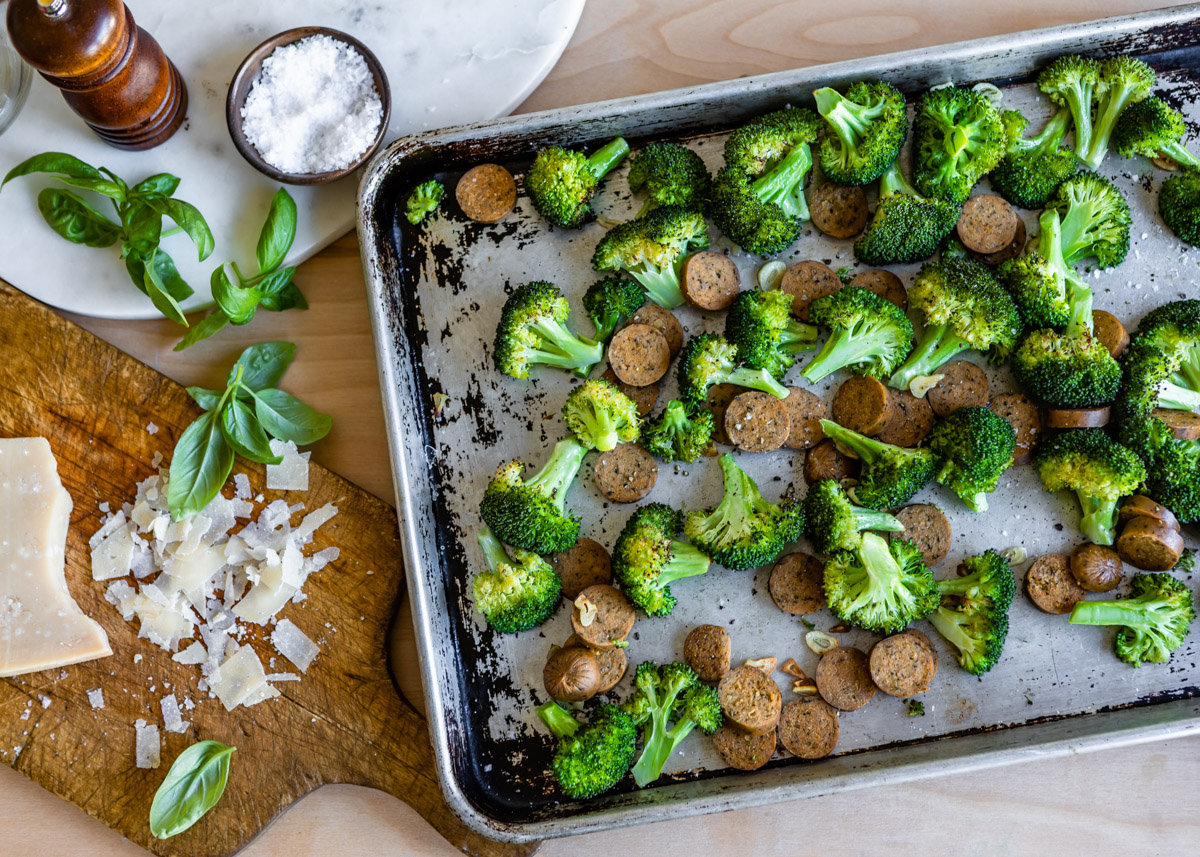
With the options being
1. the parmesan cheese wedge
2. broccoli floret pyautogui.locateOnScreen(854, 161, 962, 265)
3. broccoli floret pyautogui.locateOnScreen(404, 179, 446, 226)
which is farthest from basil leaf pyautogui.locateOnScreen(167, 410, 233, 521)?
broccoli floret pyautogui.locateOnScreen(854, 161, 962, 265)

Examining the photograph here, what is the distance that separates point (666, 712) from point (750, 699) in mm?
189

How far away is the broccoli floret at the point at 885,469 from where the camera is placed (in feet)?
6.30

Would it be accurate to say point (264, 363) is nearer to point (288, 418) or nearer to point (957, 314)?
point (288, 418)

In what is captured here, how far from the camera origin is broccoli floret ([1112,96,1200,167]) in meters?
1.96

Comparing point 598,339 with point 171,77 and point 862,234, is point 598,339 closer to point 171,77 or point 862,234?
point 862,234

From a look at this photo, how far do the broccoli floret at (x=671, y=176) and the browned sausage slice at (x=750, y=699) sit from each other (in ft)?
3.52

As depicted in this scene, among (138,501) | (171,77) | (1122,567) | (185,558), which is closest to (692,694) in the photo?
(1122,567)

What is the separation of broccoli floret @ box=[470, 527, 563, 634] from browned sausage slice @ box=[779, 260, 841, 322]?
826 millimetres

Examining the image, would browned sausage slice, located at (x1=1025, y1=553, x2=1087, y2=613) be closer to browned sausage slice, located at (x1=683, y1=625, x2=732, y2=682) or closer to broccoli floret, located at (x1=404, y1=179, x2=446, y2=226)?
browned sausage slice, located at (x1=683, y1=625, x2=732, y2=682)

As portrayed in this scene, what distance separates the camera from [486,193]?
2057 mm

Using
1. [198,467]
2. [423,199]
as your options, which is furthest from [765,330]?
[198,467]

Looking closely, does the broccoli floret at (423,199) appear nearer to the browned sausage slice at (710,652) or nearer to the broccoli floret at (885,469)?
the broccoli floret at (885,469)

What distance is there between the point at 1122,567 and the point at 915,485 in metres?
0.52

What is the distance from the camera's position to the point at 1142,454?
1.94 meters
